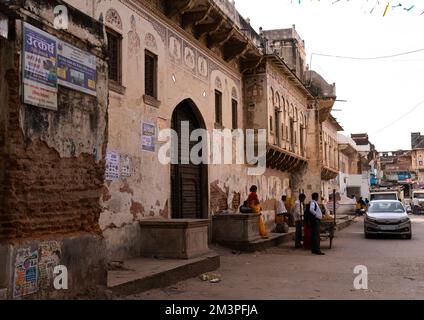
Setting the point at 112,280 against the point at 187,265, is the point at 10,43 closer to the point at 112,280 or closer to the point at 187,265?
the point at 112,280

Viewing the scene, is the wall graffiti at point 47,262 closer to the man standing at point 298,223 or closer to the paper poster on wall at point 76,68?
the paper poster on wall at point 76,68

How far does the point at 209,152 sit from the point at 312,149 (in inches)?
597

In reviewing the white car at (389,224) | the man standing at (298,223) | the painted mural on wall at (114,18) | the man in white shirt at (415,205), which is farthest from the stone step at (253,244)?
the man in white shirt at (415,205)

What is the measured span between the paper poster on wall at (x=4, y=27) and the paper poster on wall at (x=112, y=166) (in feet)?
15.0

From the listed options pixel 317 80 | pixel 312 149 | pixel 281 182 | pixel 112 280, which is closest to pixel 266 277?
pixel 112 280

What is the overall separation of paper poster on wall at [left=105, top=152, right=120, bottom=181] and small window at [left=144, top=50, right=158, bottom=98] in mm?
2457

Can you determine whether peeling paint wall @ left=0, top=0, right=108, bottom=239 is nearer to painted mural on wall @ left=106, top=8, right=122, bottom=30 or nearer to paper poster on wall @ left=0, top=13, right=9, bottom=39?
paper poster on wall @ left=0, top=13, right=9, bottom=39

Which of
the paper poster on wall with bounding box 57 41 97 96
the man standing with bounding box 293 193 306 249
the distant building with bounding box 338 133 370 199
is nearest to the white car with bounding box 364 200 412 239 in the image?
the man standing with bounding box 293 193 306 249

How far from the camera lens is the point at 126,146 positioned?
35.9 ft

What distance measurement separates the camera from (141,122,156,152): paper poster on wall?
11.7 metres

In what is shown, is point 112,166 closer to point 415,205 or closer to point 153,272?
point 153,272

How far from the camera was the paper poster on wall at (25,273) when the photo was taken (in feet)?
18.3

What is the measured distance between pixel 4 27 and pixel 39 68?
2.09ft

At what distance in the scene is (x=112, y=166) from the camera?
10.3 metres
